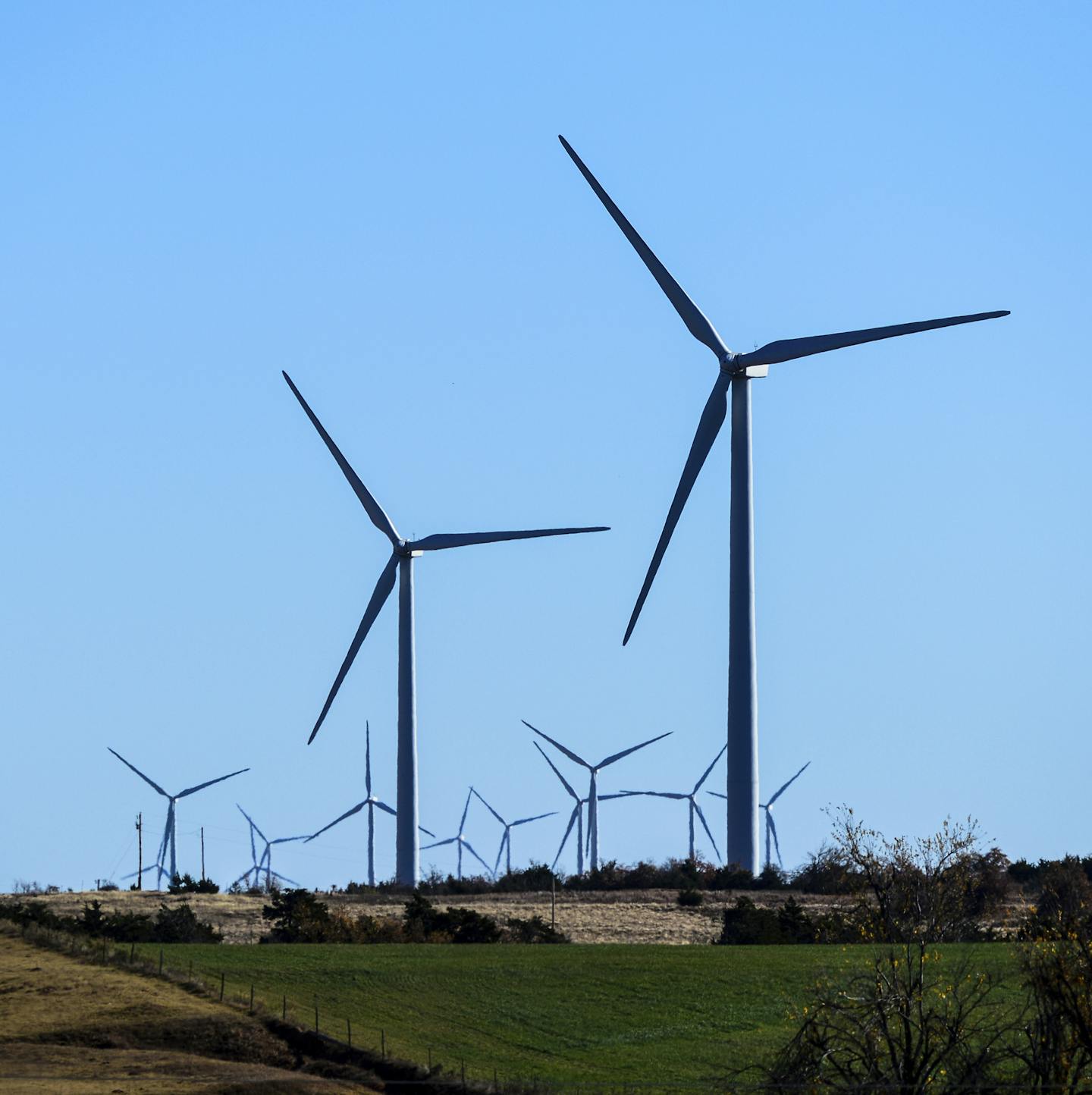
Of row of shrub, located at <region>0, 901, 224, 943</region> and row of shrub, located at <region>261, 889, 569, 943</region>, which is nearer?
row of shrub, located at <region>0, 901, 224, 943</region>

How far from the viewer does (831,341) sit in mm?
75188

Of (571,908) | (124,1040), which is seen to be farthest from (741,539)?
(124,1040)

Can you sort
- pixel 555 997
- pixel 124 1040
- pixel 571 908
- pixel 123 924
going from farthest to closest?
1. pixel 571 908
2. pixel 123 924
3. pixel 555 997
4. pixel 124 1040

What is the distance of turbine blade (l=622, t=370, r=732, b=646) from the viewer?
2859 inches

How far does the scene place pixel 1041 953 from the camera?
124ft

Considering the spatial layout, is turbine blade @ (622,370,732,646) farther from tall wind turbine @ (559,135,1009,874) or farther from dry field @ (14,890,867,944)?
dry field @ (14,890,867,944)

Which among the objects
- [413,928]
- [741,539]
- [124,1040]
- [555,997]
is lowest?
[124,1040]

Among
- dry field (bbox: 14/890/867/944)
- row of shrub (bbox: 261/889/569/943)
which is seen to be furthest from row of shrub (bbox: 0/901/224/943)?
row of shrub (bbox: 261/889/569/943)

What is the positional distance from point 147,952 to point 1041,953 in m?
32.9

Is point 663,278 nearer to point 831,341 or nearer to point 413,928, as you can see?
point 831,341

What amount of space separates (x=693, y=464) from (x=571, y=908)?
19383 millimetres

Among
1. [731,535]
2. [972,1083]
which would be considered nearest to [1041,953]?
[972,1083]

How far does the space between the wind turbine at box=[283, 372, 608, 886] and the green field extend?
2284cm

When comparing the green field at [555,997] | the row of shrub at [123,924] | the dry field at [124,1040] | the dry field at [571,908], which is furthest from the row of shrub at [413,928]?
the dry field at [124,1040]
